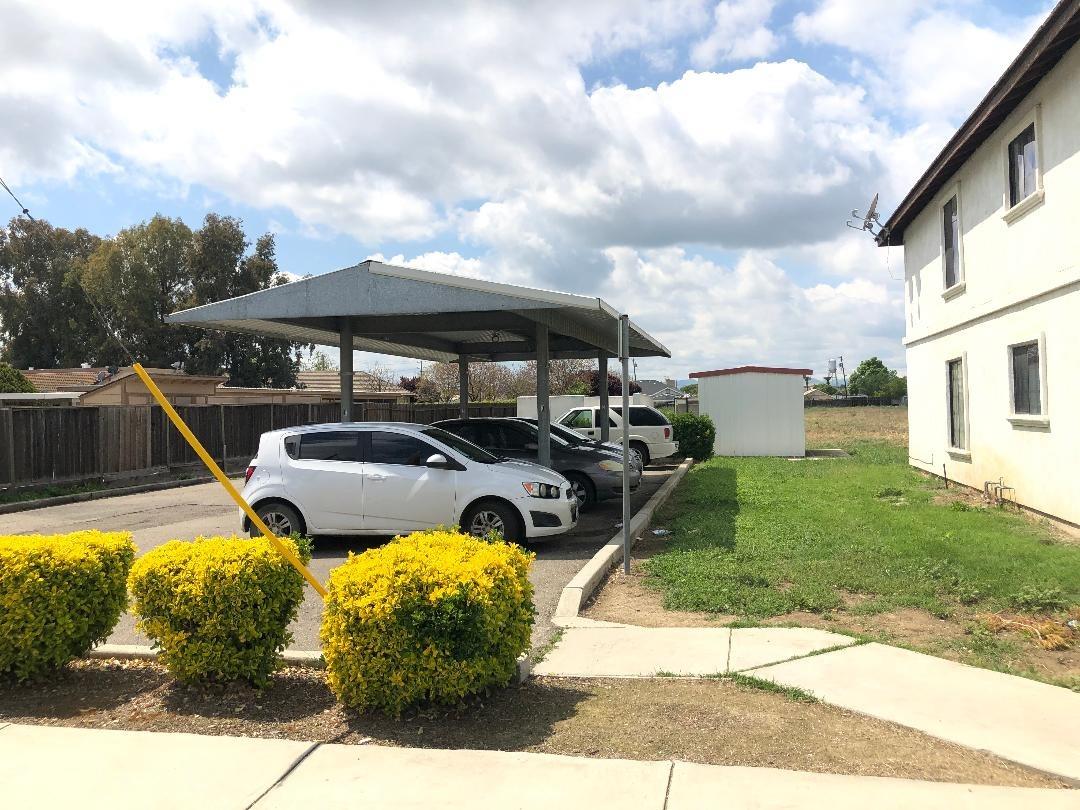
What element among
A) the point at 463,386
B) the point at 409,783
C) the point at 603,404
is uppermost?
the point at 463,386

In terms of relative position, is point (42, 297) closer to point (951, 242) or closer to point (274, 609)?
point (951, 242)

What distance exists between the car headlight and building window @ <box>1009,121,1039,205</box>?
714 centimetres

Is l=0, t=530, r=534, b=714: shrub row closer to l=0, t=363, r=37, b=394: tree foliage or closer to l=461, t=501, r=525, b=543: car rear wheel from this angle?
l=461, t=501, r=525, b=543: car rear wheel

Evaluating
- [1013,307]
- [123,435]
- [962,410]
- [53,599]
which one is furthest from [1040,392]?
[123,435]

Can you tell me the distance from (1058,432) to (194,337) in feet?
142

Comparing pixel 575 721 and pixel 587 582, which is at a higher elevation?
pixel 587 582

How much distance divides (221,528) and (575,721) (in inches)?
369

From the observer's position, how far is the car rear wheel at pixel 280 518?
1028cm

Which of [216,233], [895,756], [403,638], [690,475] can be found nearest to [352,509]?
[403,638]

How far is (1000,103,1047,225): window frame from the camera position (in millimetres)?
10609

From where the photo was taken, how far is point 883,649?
578 cm

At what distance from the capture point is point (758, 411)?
78.3ft

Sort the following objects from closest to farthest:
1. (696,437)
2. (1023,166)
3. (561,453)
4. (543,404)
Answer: (1023,166) → (543,404) → (561,453) → (696,437)

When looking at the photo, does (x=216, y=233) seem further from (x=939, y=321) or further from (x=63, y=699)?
(x=63, y=699)
